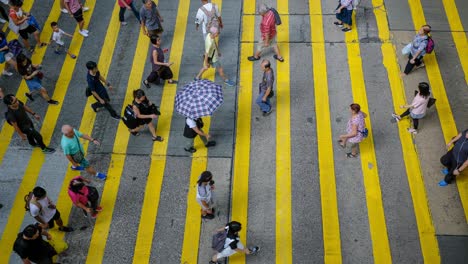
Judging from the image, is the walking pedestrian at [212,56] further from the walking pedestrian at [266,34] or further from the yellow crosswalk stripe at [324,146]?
the yellow crosswalk stripe at [324,146]

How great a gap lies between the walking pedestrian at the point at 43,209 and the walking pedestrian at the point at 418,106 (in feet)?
26.5

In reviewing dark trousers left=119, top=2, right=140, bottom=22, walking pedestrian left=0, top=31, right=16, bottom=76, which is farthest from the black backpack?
dark trousers left=119, top=2, right=140, bottom=22

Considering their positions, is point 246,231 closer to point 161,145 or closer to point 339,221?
point 339,221

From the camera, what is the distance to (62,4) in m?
14.1

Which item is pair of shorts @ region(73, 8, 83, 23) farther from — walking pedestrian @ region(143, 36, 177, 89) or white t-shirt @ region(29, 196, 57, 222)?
white t-shirt @ region(29, 196, 57, 222)

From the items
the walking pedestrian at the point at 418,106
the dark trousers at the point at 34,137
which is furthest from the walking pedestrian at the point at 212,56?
the walking pedestrian at the point at 418,106

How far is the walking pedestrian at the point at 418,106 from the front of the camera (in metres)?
9.85

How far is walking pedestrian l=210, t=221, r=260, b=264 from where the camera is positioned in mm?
7973

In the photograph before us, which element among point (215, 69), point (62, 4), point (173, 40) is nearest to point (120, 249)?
point (215, 69)

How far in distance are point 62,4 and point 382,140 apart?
10507 millimetres

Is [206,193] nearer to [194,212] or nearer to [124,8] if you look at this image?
[194,212]

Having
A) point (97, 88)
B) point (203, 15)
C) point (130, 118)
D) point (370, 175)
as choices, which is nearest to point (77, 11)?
point (97, 88)

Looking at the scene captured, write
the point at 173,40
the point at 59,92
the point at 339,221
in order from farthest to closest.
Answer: the point at 173,40 < the point at 59,92 < the point at 339,221

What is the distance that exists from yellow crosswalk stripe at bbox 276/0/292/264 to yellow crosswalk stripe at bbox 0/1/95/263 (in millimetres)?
5840
